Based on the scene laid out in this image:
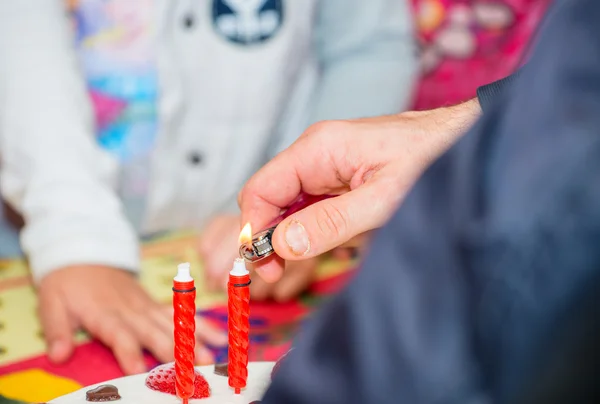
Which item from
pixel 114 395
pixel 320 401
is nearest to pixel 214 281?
pixel 114 395

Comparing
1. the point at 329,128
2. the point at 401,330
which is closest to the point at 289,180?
the point at 329,128

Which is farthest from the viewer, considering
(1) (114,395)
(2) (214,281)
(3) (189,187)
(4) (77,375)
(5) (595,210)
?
(3) (189,187)

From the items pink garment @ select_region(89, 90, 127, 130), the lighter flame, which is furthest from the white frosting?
pink garment @ select_region(89, 90, 127, 130)

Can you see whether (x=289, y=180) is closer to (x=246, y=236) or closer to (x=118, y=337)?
(x=246, y=236)

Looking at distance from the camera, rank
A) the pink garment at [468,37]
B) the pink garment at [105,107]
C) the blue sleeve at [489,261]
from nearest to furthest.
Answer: the blue sleeve at [489,261] → the pink garment at [105,107] → the pink garment at [468,37]

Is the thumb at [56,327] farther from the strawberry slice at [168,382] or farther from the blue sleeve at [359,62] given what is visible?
the blue sleeve at [359,62]

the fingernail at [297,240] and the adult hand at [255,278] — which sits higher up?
the fingernail at [297,240]

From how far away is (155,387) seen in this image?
21.1 inches

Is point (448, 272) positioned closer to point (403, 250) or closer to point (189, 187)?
point (403, 250)

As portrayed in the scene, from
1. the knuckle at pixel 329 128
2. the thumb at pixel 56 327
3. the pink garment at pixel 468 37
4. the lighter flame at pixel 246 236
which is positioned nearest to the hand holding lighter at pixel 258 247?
the lighter flame at pixel 246 236

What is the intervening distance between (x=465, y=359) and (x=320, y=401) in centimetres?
5

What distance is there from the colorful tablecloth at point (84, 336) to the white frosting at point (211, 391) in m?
0.07

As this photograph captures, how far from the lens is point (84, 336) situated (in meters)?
0.71

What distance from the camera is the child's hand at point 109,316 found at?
25.6 inches
